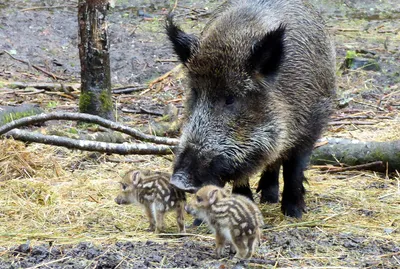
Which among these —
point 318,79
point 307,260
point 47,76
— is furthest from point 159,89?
point 307,260

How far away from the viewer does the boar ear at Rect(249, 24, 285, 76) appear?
5258mm

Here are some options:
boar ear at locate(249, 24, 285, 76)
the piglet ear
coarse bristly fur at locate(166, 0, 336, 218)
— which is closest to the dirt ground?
the piglet ear

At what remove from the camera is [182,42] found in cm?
561

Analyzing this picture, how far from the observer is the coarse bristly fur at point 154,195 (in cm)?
502

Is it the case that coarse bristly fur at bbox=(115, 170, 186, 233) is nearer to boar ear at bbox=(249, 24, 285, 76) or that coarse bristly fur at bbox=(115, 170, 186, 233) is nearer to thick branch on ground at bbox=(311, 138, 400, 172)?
boar ear at bbox=(249, 24, 285, 76)

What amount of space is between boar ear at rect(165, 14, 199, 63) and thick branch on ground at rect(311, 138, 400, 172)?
8.08ft

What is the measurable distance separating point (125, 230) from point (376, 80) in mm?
6805

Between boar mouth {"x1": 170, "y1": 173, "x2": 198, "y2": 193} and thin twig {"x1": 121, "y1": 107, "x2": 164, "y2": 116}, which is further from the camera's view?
thin twig {"x1": 121, "y1": 107, "x2": 164, "y2": 116}

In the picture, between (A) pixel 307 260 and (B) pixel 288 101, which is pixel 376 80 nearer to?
(B) pixel 288 101

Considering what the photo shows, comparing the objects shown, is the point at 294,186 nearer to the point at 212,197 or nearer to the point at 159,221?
the point at 159,221

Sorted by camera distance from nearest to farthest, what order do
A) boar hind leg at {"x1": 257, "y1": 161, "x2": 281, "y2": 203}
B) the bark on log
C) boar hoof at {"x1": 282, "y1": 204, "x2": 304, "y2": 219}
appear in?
1. boar hoof at {"x1": 282, "y1": 204, "x2": 304, "y2": 219}
2. boar hind leg at {"x1": 257, "y1": 161, "x2": 281, "y2": 203}
3. the bark on log

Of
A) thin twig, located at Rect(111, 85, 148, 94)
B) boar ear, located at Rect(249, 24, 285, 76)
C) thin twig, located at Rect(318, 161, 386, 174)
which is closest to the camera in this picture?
boar ear, located at Rect(249, 24, 285, 76)

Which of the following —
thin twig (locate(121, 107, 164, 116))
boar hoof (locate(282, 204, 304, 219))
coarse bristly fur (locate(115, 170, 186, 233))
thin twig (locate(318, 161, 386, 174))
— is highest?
coarse bristly fur (locate(115, 170, 186, 233))

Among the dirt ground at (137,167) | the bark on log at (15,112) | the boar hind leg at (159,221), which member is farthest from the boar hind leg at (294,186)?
the bark on log at (15,112)
